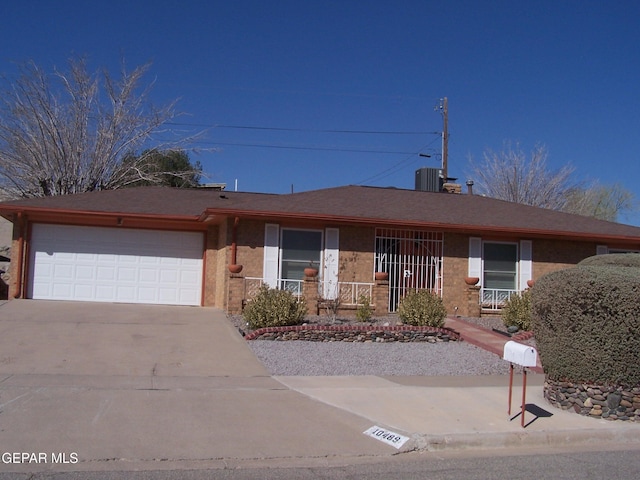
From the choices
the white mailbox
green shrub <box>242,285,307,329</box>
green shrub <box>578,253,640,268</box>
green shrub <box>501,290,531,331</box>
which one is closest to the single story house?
green shrub <box>501,290,531,331</box>

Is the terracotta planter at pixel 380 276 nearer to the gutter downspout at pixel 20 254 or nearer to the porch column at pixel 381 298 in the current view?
the porch column at pixel 381 298

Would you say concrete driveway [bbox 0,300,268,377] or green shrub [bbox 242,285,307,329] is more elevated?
green shrub [bbox 242,285,307,329]

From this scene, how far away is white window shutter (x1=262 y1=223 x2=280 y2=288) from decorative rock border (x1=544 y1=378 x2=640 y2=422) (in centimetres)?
930

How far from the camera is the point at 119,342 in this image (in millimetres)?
12156

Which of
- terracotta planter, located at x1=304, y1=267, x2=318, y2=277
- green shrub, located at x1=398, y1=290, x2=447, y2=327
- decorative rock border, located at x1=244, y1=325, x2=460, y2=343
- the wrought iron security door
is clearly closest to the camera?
decorative rock border, located at x1=244, y1=325, x2=460, y2=343

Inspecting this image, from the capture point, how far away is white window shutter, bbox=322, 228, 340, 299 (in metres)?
17.2

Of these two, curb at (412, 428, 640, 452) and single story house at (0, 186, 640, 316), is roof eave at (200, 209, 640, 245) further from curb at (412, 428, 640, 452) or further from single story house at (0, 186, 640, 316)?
curb at (412, 428, 640, 452)

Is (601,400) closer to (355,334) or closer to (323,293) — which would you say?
(355,334)

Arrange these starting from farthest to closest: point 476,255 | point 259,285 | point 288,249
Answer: point 476,255, point 288,249, point 259,285

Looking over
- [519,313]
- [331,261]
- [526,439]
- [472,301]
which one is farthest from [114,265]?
[526,439]

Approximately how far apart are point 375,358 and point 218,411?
4.60m

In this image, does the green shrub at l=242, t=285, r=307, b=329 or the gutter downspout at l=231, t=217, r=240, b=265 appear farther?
the gutter downspout at l=231, t=217, r=240, b=265

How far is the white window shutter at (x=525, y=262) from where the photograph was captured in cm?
1869

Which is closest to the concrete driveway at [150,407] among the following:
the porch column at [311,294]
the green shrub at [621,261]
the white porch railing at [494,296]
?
the porch column at [311,294]
